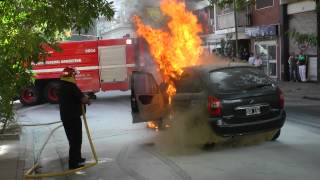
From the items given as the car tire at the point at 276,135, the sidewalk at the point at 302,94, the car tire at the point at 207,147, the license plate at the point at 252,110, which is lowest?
the sidewalk at the point at 302,94

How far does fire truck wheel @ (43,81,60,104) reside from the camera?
22.7 metres

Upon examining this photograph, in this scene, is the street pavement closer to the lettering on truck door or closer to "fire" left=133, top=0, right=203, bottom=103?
"fire" left=133, top=0, right=203, bottom=103

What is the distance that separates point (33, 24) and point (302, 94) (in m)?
14.9

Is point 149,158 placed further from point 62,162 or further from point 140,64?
point 140,64

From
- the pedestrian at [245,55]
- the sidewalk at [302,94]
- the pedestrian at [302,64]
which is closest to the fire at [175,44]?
the sidewalk at [302,94]

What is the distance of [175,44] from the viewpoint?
463 inches

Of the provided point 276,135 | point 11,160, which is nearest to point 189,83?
point 276,135

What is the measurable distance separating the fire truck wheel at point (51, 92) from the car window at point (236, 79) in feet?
46.7

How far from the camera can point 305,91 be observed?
22531 millimetres

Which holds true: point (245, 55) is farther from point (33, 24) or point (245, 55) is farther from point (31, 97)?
point (33, 24)

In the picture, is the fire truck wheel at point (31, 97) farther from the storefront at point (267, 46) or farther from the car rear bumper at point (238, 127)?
the car rear bumper at point (238, 127)

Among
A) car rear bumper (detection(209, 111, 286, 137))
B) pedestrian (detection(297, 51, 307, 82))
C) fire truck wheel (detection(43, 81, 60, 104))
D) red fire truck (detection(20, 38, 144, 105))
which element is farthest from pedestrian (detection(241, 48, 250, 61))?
car rear bumper (detection(209, 111, 286, 137))

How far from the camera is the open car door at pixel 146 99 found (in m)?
10.7

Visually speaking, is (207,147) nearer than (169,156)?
No
